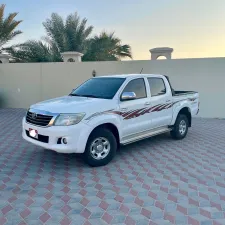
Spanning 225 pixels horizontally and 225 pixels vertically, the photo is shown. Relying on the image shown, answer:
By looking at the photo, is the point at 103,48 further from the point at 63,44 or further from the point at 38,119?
the point at 38,119

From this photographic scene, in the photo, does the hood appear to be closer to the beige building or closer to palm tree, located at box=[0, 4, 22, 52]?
the beige building

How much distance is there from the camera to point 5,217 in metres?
3.09

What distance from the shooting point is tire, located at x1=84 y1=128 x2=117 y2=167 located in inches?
179

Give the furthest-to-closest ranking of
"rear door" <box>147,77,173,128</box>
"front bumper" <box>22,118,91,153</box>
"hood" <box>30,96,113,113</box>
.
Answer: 1. "rear door" <box>147,77,173,128</box>
2. "hood" <box>30,96,113,113</box>
3. "front bumper" <box>22,118,91,153</box>

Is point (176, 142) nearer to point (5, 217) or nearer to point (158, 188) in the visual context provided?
point (158, 188)

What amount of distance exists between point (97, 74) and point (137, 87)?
615 centimetres

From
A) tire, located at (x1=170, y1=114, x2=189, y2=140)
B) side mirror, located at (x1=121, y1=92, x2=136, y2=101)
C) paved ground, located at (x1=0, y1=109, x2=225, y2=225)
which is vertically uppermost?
side mirror, located at (x1=121, y1=92, x2=136, y2=101)

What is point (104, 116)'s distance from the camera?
4637 millimetres

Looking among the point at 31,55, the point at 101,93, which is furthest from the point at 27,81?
the point at 101,93

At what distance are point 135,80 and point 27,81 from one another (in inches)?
342

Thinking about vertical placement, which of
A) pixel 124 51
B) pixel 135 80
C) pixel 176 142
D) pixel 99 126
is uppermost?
pixel 124 51

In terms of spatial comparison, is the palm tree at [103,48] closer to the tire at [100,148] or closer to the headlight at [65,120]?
the tire at [100,148]

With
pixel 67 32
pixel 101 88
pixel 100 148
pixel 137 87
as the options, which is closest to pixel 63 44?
pixel 67 32

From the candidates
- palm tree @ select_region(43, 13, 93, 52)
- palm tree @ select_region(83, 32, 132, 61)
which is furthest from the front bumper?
palm tree @ select_region(83, 32, 132, 61)
